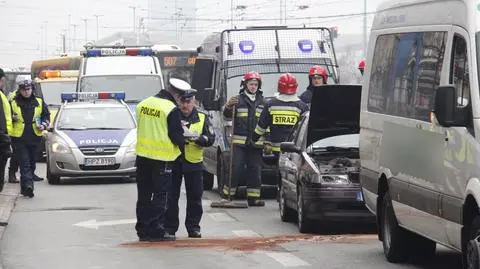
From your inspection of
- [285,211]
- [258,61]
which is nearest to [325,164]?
[285,211]

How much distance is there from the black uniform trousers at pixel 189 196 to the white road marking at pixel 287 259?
1947mm

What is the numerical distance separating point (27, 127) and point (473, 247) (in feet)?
44.3

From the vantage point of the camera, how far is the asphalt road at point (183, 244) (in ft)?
40.4

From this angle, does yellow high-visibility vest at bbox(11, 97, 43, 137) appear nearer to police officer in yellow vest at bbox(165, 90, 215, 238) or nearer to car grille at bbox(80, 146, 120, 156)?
car grille at bbox(80, 146, 120, 156)

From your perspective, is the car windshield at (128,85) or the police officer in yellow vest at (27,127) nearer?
the police officer in yellow vest at (27,127)

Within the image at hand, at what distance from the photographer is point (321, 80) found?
19547 millimetres

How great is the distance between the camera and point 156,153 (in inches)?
556

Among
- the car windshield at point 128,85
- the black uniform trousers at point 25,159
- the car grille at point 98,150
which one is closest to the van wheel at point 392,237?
the black uniform trousers at point 25,159

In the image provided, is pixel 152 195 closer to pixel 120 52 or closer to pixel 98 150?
pixel 98 150

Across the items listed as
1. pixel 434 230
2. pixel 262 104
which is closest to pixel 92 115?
pixel 262 104

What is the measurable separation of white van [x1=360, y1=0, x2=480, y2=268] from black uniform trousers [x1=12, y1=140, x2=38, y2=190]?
907 cm

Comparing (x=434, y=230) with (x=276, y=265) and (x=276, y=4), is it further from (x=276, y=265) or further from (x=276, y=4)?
(x=276, y=4)

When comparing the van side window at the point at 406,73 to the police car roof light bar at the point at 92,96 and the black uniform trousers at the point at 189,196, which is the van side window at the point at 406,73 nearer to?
the black uniform trousers at the point at 189,196

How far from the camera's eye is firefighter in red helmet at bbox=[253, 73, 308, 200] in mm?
18422
